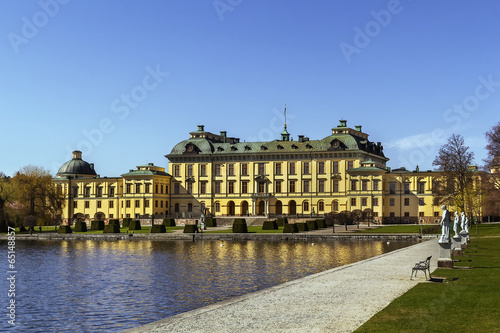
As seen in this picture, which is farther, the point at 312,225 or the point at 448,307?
the point at 312,225

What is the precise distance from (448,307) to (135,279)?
17.6 meters

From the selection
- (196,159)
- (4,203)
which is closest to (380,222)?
(196,159)

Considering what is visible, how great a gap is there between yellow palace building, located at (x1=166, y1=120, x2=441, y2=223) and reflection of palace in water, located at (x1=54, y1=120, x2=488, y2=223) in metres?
0.15

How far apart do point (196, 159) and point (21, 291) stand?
257ft

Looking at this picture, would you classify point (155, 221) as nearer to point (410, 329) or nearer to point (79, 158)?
point (79, 158)

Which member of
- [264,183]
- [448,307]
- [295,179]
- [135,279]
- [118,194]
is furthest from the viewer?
→ [118,194]

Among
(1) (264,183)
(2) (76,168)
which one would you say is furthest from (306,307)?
(2) (76,168)

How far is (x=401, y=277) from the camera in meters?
24.8

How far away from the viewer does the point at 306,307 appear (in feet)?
58.7

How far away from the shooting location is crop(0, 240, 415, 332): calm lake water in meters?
20.7

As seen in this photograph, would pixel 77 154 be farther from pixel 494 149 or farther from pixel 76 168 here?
pixel 494 149

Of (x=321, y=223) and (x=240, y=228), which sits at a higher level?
(x=321, y=223)

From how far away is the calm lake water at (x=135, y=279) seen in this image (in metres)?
20.7

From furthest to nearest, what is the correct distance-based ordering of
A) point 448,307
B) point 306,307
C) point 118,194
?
1. point 118,194
2. point 306,307
3. point 448,307
